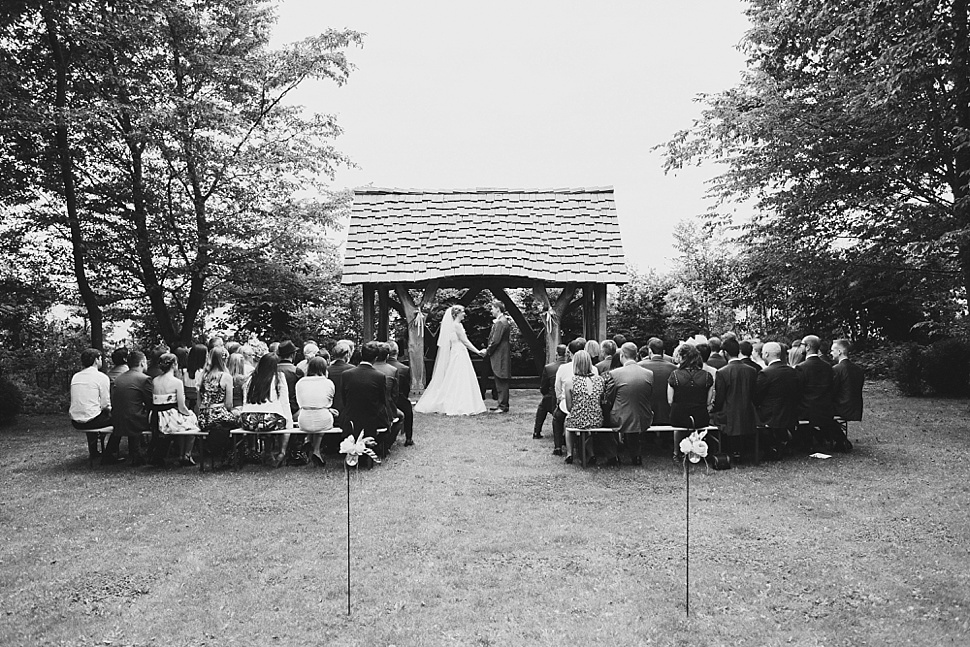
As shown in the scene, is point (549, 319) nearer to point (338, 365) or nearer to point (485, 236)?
point (485, 236)

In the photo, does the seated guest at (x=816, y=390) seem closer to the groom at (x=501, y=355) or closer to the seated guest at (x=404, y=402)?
the seated guest at (x=404, y=402)

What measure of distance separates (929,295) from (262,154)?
13.7 meters

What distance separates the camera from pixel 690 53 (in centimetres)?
5841

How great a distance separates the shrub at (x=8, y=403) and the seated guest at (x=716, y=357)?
11.2 meters

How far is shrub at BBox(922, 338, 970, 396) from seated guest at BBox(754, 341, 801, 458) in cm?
775

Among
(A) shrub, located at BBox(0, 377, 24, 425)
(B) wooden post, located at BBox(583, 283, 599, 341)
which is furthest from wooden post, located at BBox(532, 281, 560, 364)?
(A) shrub, located at BBox(0, 377, 24, 425)

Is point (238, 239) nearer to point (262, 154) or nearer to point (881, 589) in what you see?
point (262, 154)

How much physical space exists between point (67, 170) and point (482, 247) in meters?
7.76

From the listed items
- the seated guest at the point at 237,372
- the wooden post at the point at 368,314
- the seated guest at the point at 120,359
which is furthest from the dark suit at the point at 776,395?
the wooden post at the point at 368,314

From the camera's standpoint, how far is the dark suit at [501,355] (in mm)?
13539

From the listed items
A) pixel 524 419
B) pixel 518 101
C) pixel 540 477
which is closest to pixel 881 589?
pixel 540 477

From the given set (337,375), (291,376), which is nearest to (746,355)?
(337,375)

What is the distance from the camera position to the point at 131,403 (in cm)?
909

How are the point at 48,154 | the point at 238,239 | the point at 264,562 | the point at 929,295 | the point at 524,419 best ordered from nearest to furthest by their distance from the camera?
the point at 264,562, the point at 524,419, the point at 48,154, the point at 929,295, the point at 238,239
